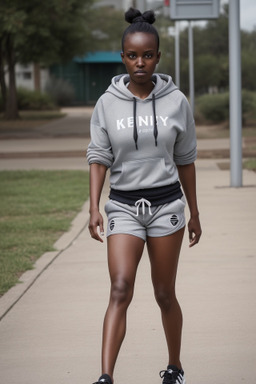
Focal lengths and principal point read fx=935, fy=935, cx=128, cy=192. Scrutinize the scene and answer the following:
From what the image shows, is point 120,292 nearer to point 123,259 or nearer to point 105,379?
point 123,259

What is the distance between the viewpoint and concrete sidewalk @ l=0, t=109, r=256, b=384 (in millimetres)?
5094

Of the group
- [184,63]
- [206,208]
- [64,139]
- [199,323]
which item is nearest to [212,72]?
[184,63]

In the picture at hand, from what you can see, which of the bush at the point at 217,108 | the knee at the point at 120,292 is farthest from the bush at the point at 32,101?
the knee at the point at 120,292

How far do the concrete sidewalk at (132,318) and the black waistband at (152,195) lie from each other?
108 cm

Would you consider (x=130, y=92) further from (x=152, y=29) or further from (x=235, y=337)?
(x=235, y=337)

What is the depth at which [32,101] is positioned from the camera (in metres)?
60.5

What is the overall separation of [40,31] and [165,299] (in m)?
34.6

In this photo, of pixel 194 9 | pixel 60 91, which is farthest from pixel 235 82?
pixel 60 91

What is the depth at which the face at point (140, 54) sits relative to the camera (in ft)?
14.1

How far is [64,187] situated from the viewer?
1484cm

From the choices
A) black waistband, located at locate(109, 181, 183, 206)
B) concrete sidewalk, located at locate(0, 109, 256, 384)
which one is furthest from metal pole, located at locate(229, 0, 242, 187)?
black waistband, located at locate(109, 181, 183, 206)

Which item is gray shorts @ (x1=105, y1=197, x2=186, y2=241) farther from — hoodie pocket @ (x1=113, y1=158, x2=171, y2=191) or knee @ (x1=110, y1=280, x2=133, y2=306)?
knee @ (x1=110, y1=280, x2=133, y2=306)

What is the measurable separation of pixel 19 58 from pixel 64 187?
32.0 metres

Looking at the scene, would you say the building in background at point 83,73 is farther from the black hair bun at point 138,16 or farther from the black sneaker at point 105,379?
the black sneaker at point 105,379
